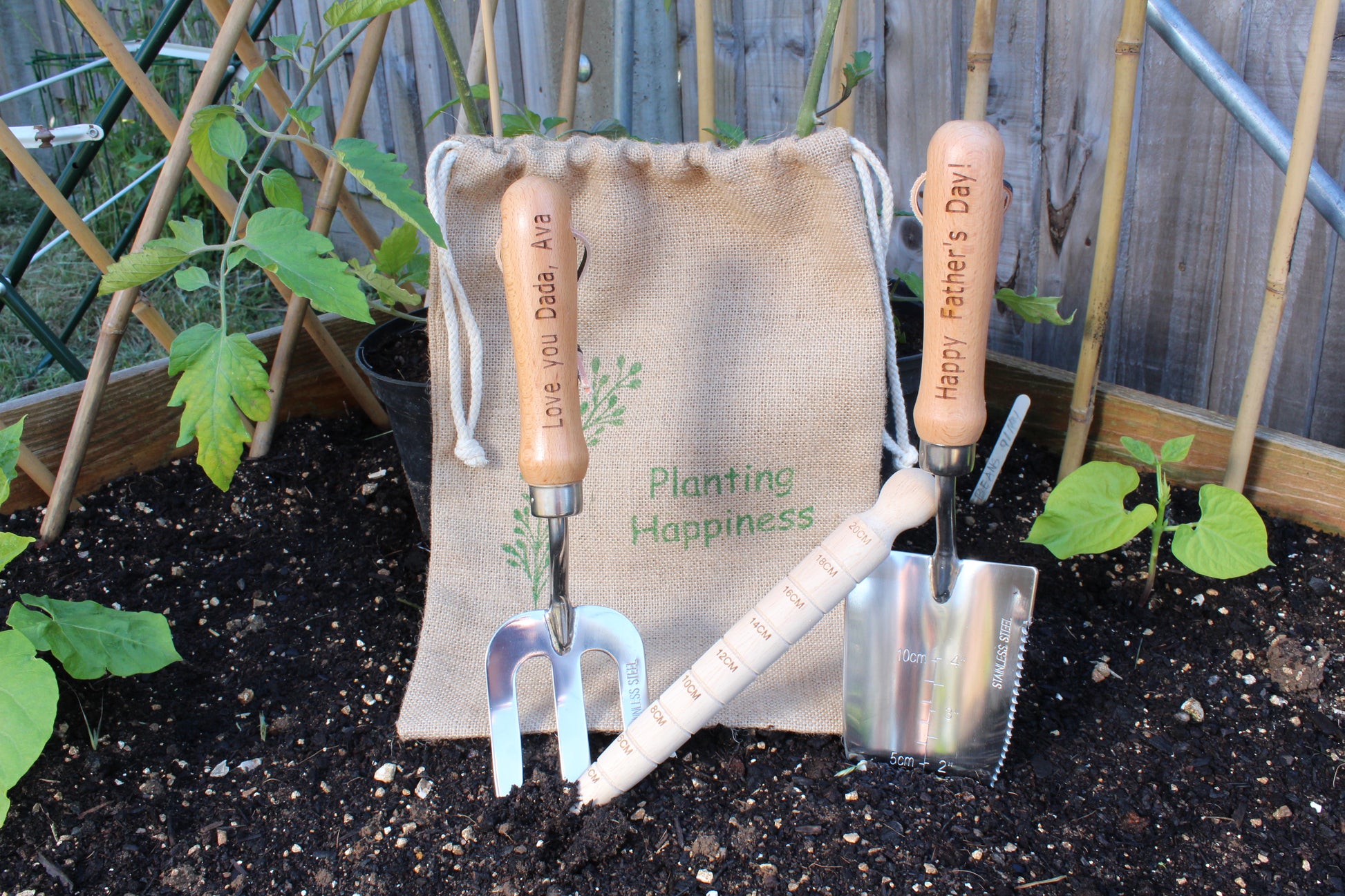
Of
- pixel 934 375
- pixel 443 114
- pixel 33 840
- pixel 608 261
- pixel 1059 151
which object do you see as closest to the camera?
pixel 934 375

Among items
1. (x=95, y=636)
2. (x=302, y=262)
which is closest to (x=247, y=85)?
(x=302, y=262)

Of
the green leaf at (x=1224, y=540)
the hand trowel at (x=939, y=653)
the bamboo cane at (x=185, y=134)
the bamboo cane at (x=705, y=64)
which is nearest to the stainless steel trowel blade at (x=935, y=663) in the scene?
the hand trowel at (x=939, y=653)

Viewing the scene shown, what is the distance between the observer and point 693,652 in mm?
1181

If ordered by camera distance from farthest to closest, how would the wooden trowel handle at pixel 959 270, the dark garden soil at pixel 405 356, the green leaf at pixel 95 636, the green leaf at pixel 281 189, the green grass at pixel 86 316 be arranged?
the green grass at pixel 86 316 → the dark garden soil at pixel 405 356 → the green leaf at pixel 281 189 → the green leaf at pixel 95 636 → the wooden trowel handle at pixel 959 270

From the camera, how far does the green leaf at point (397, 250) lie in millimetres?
1298

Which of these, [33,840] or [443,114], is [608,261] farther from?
[443,114]

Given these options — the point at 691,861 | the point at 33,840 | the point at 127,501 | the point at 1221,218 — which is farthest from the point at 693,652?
the point at 1221,218

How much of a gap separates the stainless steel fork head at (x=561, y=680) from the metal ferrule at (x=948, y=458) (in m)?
0.38

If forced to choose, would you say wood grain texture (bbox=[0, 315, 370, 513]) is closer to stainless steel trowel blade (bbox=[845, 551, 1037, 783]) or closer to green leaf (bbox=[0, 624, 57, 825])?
green leaf (bbox=[0, 624, 57, 825])

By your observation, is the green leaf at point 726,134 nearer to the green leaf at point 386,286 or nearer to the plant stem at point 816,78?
the plant stem at point 816,78

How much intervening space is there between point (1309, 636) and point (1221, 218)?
0.66 metres

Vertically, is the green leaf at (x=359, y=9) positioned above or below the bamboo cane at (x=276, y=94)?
above

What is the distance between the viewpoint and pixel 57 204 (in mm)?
1331

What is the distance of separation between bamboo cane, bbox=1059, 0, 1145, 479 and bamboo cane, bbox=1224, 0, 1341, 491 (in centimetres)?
18
